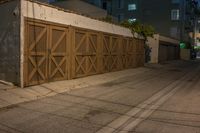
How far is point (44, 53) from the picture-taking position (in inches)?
492

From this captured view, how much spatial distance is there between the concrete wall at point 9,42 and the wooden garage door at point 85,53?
4.01 meters

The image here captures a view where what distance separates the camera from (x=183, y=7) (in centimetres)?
5134

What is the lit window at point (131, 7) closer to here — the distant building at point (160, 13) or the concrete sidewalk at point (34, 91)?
the distant building at point (160, 13)

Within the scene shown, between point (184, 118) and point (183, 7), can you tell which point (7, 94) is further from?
point (183, 7)

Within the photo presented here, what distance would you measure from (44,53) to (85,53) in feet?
12.6

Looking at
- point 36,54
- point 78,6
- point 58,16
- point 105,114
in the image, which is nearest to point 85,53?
point 58,16

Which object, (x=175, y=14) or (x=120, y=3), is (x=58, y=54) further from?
(x=120, y=3)

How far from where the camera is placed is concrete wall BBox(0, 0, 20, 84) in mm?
11414

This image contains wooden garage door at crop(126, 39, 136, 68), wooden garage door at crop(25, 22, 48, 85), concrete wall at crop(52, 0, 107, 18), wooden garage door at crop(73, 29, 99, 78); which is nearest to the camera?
wooden garage door at crop(25, 22, 48, 85)

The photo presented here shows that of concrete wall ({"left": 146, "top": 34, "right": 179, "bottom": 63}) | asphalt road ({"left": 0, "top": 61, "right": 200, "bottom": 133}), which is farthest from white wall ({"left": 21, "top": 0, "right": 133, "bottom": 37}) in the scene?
concrete wall ({"left": 146, "top": 34, "right": 179, "bottom": 63})

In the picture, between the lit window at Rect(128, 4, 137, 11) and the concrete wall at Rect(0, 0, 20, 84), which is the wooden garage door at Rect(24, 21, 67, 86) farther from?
the lit window at Rect(128, 4, 137, 11)

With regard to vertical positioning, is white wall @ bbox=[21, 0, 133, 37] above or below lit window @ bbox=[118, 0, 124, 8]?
below

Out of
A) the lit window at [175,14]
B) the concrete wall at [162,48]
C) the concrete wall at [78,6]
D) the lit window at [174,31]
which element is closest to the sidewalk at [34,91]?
the concrete wall at [78,6]

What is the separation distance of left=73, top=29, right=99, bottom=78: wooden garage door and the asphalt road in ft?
14.1
